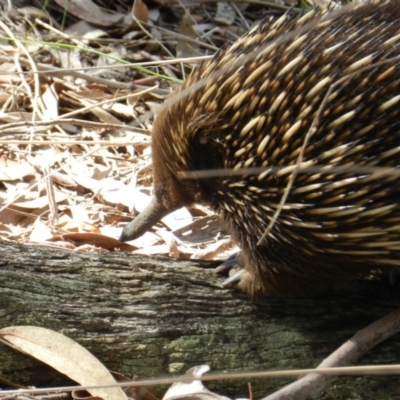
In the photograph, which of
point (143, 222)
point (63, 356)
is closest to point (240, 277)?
point (143, 222)

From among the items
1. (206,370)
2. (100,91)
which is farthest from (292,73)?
(100,91)

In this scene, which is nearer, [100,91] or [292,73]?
[292,73]

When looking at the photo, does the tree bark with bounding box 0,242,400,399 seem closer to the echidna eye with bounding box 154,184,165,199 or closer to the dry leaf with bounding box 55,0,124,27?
the echidna eye with bounding box 154,184,165,199

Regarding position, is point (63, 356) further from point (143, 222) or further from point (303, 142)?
point (303, 142)

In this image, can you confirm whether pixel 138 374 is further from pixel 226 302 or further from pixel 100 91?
pixel 100 91

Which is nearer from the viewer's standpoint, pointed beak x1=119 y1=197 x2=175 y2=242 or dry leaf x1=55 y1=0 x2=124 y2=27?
pointed beak x1=119 y1=197 x2=175 y2=242

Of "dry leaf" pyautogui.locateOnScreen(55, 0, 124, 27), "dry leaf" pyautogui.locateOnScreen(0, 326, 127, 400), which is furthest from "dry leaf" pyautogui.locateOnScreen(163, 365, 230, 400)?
"dry leaf" pyautogui.locateOnScreen(55, 0, 124, 27)
